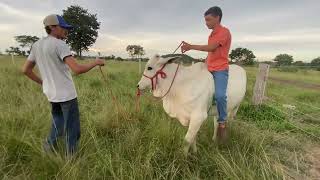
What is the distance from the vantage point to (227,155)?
4.00m

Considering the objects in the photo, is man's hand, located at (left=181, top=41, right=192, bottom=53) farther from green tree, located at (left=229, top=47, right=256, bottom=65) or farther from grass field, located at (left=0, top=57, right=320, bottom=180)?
green tree, located at (left=229, top=47, right=256, bottom=65)

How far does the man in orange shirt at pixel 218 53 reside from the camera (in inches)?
160

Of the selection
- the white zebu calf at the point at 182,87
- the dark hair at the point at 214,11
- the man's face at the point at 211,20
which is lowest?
the white zebu calf at the point at 182,87

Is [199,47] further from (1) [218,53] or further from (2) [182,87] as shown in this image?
(2) [182,87]

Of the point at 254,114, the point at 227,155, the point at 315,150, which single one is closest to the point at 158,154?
the point at 227,155

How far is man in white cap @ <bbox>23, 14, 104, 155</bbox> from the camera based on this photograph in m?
3.50

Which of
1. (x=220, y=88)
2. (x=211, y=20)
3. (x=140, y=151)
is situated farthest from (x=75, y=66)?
(x=220, y=88)

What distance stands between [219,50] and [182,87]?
0.64m

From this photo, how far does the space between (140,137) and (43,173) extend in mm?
1323

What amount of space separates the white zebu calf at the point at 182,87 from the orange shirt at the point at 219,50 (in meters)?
0.17

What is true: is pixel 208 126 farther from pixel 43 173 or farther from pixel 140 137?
pixel 43 173

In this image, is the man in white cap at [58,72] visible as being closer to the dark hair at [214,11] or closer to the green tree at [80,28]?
the dark hair at [214,11]

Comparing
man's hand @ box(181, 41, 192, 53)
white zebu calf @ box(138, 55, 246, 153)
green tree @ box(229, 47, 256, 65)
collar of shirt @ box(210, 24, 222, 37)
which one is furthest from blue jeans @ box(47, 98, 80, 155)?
green tree @ box(229, 47, 256, 65)

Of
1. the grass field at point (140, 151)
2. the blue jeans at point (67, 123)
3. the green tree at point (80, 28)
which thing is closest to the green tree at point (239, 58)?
the grass field at point (140, 151)
